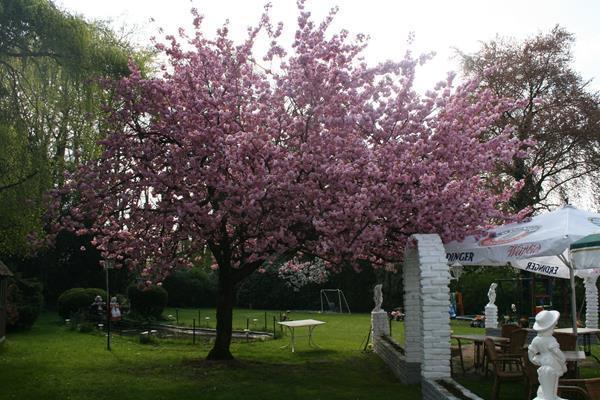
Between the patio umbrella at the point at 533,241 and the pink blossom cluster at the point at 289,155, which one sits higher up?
the pink blossom cluster at the point at 289,155

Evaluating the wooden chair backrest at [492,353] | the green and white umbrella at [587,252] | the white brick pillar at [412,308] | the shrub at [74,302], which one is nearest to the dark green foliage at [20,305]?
the shrub at [74,302]

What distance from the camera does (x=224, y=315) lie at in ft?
48.6

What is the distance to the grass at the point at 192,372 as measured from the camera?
440 inches

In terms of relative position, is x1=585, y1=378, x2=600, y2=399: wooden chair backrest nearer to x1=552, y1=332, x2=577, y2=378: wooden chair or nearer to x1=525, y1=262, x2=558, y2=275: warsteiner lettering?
x1=552, y1=332, x2=577, y2=378: wooden chair

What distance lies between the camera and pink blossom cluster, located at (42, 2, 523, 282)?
1210 cm

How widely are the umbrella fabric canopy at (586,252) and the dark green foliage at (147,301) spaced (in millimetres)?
21132

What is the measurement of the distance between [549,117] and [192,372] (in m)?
19.5

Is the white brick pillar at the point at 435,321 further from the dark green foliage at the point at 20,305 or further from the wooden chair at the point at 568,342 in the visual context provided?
the dark green foliage at the point at 20,305

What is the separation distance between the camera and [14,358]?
1559cm

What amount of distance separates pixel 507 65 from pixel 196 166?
65.1 ft

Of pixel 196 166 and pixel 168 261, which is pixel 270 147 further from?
pixel 168 261

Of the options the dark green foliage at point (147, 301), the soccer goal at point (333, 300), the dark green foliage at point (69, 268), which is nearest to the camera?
the dark green foliage at point (147, 301)

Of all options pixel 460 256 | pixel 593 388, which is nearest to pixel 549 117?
pixel 460 256

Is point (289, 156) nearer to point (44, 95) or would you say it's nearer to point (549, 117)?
point (44, 95)
